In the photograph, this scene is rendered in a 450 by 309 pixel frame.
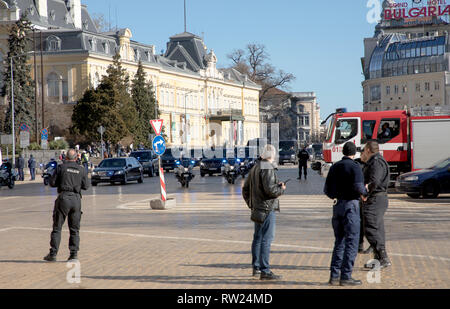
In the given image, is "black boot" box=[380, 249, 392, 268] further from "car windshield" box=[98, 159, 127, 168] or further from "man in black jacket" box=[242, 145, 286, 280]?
"car windshield" box=[98, 159, 127, 168]

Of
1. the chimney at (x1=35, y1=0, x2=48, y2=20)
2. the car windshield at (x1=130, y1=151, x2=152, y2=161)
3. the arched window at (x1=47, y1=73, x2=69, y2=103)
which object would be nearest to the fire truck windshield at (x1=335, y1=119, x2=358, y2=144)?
the car windshield at (x1=130, y1=151, x2=152, y2=161)

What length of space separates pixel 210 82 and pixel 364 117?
9644 cm

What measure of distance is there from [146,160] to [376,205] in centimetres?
4270

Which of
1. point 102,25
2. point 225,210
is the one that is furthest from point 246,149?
point 102,25

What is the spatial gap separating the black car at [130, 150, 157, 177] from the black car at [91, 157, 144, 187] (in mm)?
10254

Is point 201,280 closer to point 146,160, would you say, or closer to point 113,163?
point 113,163

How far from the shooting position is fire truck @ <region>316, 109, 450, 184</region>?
29.3 metres

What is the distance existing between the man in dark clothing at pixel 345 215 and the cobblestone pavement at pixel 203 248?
32 centimetres

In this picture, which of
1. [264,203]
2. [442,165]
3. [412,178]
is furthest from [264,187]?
[442,165]

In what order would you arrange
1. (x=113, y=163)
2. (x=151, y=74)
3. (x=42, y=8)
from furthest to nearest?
(x=151, y=74)
(x=42, y=8)
(x=113, y=163)

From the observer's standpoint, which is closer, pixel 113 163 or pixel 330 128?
pixel 330 128

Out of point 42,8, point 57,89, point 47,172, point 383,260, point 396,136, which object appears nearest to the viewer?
point 383,260

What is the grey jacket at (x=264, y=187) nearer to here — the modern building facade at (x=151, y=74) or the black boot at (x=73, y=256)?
the black boot at (x=73, y=256)

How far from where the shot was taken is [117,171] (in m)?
39.2
